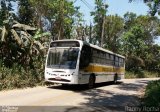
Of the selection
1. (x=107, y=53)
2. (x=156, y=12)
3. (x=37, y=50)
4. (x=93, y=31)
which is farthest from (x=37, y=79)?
(x=93, y=31)

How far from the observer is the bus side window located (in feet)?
63.3

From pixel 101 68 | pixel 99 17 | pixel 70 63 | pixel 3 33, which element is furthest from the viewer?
pixel 99 17

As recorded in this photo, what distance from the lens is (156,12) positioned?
2467 cm

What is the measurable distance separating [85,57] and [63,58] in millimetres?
1367

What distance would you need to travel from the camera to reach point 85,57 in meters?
19.8

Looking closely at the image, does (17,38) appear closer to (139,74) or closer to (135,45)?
(139,74)

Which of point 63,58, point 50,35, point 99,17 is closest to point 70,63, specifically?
point 63,58

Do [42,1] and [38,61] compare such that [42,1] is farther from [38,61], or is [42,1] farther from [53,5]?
[38,61]

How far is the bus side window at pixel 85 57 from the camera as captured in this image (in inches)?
759

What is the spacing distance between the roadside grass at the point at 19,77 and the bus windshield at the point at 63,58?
1.80 m

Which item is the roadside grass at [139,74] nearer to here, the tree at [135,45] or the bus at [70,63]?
the tree at [135,45]

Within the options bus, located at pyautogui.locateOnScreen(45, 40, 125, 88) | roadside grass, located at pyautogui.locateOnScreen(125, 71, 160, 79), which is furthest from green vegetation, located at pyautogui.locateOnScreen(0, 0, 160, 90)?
bus, located at pyautogui.locateOnScreen(45, 40, 125, 88)

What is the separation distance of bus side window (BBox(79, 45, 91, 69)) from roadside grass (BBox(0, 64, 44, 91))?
3.49m

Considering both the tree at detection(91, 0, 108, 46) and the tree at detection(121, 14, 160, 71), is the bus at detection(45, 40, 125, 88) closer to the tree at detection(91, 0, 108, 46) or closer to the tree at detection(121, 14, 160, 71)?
the tree at detection(91, 0, 108, 46)
